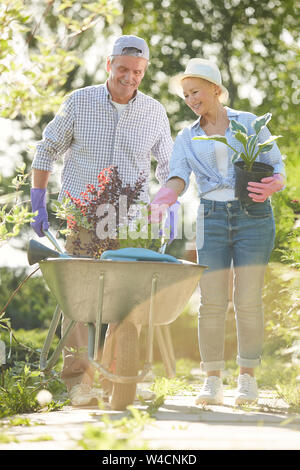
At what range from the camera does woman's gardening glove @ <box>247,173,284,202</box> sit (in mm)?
3277

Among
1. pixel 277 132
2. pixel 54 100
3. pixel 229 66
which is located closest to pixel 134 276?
pixel 54 100

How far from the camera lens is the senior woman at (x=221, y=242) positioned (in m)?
3.45

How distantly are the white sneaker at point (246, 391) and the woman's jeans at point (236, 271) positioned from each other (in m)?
0.07

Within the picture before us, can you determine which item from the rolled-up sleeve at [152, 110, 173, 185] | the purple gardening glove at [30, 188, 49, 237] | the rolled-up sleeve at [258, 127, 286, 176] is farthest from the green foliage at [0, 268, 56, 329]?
the rolled-up sleeve at [258, 127, 286, 176]

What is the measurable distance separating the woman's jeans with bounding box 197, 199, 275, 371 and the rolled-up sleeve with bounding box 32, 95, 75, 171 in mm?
874

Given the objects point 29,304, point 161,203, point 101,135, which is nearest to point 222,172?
point 161,203

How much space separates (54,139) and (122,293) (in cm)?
124

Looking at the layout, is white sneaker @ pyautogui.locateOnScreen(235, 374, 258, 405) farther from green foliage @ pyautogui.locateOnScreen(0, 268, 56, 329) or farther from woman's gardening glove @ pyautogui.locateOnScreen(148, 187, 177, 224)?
green foliage @ pyautogui.locateOnScreen(0, 268, 56, 329)

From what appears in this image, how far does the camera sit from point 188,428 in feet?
8.25

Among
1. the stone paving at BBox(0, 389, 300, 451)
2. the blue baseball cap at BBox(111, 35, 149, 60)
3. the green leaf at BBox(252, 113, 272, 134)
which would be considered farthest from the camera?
the blue baseball cap at BBox(111, 35, 149, 60)

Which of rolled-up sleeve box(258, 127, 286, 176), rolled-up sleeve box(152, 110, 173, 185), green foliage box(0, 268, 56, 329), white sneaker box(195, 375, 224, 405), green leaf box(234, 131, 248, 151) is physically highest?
green leaf box(234, 131, 248, 151)
